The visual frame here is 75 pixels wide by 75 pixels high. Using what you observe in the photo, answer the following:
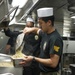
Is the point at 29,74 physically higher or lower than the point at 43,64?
lower

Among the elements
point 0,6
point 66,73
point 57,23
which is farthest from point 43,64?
point 57,23

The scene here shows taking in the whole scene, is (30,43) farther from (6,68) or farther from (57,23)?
(57,23)

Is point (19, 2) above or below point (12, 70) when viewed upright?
above

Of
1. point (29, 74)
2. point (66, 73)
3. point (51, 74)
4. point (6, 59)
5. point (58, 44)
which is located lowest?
point (66, 73)

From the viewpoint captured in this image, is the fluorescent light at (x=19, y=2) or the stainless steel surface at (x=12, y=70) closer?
the stainless steel surface at (x=12, y=70)

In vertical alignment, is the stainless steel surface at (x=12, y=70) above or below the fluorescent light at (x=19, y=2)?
below

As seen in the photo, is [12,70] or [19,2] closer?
[12,70]

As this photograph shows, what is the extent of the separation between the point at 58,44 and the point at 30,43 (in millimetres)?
1921

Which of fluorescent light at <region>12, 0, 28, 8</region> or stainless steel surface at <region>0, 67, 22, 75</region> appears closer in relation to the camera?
stainless steel surface at <region>0, 67, 22, 75</region>

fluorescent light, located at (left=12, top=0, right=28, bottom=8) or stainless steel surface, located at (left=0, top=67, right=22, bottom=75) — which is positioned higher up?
fluorescent light, located at (left=12, top=0, right=28, bottom=8)

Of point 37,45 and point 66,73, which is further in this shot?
point 66,73

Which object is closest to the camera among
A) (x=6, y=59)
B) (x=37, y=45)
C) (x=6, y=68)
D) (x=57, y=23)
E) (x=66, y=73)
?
(x=6, y=68)

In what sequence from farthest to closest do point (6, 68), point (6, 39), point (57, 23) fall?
point (57, 23) → point (6, 39) → point (6, 68)

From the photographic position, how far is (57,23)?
26.2 ft
